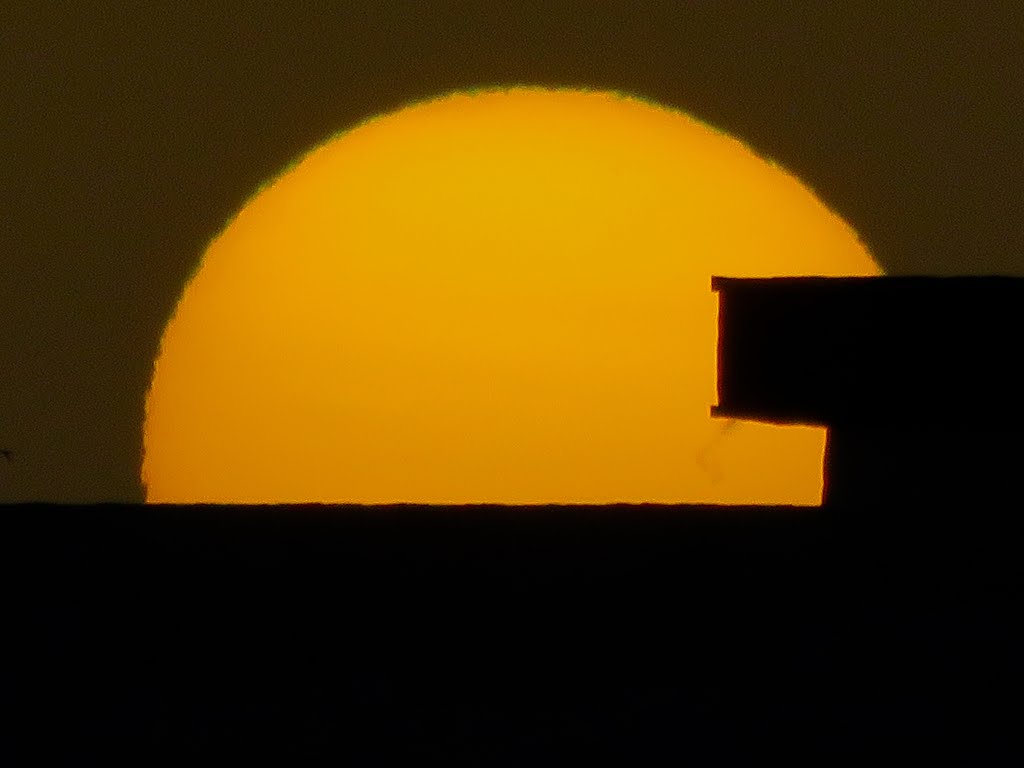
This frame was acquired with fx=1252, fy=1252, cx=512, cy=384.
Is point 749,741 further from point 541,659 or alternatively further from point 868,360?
point 868,360

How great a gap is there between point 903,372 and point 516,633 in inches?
25.4

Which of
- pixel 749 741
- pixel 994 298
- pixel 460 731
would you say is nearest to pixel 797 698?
pixel 749 741

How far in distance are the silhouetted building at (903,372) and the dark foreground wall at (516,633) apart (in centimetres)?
21

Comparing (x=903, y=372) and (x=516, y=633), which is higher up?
(x=903, y=372)

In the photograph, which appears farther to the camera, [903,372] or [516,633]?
[903,372]

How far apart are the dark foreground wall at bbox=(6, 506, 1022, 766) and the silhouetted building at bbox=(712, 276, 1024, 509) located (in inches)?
8.1

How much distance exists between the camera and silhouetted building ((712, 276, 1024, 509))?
1695 mm

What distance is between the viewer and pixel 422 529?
5.08ft

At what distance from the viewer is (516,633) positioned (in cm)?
Result: 151

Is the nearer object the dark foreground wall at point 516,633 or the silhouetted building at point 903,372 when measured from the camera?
the dark foreground wall at point 516,633

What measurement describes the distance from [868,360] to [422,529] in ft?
2.14

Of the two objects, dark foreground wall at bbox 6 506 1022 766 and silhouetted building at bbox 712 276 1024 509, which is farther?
silhouetted building at bbox 712 276 1024 509

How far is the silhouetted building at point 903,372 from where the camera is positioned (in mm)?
1695

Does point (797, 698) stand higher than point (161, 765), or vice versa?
point (797, 698)
